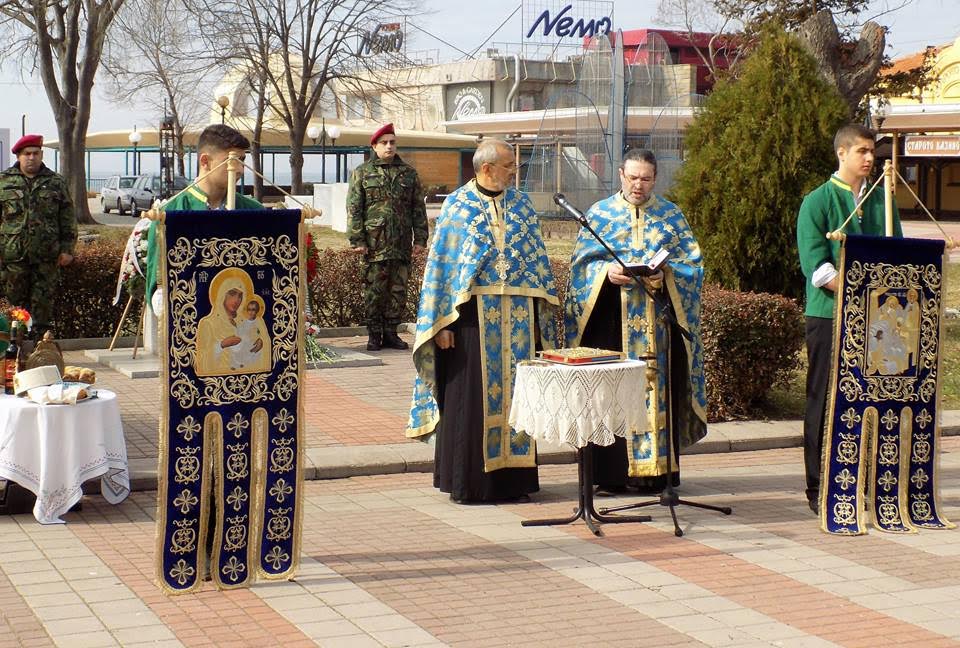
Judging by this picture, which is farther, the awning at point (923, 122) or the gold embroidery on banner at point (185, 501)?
the awning at point (923, 122)

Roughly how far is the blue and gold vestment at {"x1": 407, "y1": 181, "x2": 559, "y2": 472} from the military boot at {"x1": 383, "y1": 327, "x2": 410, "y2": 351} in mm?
5911

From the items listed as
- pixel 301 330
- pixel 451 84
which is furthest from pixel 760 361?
pixel 451 84

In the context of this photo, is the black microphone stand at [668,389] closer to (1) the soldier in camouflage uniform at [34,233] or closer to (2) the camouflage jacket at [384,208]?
(2) the camouflage jacket at [384,208]

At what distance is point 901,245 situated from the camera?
7340mm

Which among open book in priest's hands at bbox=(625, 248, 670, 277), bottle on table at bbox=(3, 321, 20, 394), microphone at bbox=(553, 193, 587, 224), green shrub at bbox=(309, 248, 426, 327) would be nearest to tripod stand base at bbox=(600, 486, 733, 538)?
open book in priest's hands at bbox=(625, 248, 670, 277)

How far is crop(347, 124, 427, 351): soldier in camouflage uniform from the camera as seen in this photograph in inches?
526

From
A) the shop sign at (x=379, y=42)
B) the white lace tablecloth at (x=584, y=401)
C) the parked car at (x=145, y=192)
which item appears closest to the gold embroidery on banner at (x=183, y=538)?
the white lace tablecloth at (x=584, y=401)

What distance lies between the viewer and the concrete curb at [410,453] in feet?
27.8

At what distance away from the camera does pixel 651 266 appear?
749 centimetres

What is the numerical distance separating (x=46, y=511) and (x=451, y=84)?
219 ft

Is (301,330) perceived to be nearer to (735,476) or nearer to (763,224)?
(735,476)

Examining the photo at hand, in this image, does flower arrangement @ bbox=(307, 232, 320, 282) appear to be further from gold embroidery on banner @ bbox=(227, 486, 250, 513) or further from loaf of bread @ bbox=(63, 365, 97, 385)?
gold embroidery on banner @ bbox=(227, 486, 250, 513)

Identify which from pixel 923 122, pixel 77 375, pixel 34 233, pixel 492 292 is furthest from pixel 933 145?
pixel 77 375

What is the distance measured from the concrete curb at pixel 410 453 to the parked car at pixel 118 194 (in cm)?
4214
